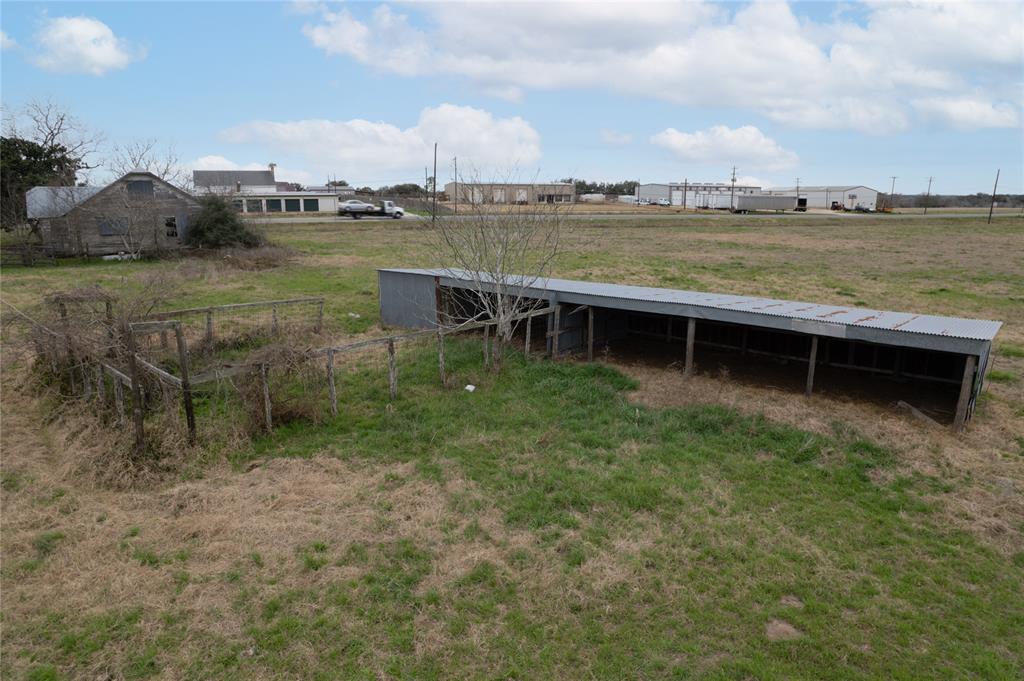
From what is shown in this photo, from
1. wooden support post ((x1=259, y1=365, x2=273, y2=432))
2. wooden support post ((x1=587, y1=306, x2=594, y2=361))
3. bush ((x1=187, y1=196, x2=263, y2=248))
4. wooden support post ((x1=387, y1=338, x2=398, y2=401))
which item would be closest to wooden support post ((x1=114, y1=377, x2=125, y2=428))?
wooden support post ((x1=259, y1=365, x2=273, y2=432))

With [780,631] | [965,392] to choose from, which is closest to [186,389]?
[780,631]

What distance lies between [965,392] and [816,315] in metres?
2.66

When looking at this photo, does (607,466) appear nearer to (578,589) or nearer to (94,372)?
(578,589)

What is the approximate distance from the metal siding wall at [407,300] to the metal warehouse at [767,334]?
31mm

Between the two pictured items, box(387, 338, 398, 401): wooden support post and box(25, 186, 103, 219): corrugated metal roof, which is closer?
box(387, 338, 398, 401): wooden support post

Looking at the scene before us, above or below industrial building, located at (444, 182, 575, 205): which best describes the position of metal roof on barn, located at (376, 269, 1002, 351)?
below

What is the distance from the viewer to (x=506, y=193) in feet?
48.5

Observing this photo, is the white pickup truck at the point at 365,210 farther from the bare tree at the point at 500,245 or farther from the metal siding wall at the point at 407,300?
the bare tree at the point at 500,245

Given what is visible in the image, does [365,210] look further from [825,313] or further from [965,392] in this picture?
[965,392]

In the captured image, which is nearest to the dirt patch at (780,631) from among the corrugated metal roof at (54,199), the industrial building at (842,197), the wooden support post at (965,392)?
the wooden support post at (965,392)

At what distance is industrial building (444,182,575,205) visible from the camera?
14.6 metres

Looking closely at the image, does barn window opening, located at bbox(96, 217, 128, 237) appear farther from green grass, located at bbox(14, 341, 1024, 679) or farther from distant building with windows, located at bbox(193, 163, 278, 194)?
distant building with windows, located at bbox(193, 163, 278, 194)

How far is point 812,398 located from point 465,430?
21.7 feet

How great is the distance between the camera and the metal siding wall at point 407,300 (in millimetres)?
17438
